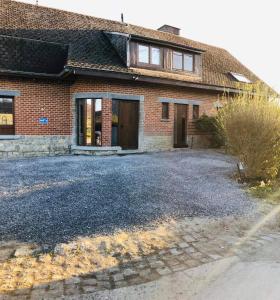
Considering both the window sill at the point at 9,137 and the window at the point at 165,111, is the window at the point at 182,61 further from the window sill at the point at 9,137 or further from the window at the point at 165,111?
the window sill at the point at 9,137

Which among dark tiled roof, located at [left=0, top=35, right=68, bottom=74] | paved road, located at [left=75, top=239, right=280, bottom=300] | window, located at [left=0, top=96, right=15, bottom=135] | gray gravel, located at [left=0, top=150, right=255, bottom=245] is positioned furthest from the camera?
window, located at [left=0, top=96, right=15, bottom=135]

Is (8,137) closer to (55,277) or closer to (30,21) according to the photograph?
(30,21)

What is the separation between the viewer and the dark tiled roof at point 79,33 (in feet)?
45.7

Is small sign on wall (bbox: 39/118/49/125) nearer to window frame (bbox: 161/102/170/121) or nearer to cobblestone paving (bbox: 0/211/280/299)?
window frame (bbox: 161/102/170/121)

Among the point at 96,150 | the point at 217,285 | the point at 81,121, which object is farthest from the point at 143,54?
the point at 217,285

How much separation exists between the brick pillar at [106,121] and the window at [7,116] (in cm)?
389

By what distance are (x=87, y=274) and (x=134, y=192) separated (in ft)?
11.6

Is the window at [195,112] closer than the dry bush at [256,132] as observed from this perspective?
No

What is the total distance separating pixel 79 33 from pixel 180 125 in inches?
282

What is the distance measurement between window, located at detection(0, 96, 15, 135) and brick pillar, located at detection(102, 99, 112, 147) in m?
3.89

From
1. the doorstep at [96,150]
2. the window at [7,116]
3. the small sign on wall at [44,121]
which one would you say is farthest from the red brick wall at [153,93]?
the window at [7,116]

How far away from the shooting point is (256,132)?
8.38 m

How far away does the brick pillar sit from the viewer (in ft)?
44.7

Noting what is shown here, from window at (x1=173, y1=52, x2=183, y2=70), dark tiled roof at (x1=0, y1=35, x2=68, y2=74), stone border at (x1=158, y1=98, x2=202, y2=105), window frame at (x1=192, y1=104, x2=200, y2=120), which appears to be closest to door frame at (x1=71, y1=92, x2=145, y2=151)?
stone border at (x1=158, y1=98, x2=202, y2=105)
